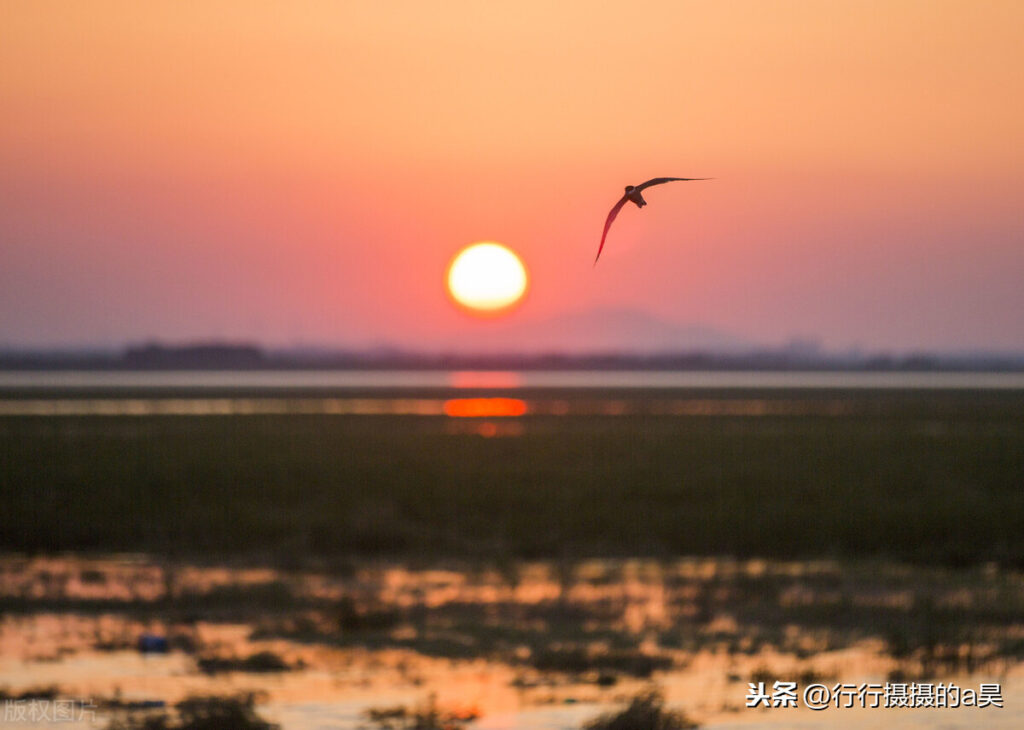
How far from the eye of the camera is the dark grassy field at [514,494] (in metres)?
26.7

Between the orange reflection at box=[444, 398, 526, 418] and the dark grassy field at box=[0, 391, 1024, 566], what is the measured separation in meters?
24.7

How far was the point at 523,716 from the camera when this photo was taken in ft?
45.4

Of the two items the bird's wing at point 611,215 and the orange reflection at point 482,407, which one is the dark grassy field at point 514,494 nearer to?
the bird's wing at point 611,215

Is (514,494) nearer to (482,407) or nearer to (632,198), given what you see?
(632,198)

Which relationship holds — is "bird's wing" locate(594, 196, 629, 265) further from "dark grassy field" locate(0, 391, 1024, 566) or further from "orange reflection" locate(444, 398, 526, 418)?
"orange reflection" locate(444, 398, 526, 418)

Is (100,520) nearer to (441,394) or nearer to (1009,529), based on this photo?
(1009,529)

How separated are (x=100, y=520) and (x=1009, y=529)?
60.9 feet

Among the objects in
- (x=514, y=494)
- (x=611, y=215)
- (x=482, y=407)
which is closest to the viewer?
(x=611, y=215)

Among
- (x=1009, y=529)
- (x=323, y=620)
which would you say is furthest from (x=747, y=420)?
(x=323, y=620)

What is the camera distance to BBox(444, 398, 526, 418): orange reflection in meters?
83.5

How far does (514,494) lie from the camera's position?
33.3 meters

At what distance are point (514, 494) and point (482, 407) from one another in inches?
2476

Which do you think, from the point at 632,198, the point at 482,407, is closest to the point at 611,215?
the point at 632,198

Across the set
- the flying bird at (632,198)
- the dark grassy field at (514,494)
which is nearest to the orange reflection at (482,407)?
the dark grassy field at (514,494)
